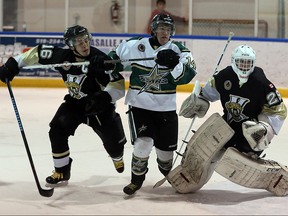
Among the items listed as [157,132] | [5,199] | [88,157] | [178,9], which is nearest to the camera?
[5,199]

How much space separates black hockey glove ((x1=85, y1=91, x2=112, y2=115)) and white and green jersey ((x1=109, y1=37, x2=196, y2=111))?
133 millimetres

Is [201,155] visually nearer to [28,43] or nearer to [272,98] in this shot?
[272,98]

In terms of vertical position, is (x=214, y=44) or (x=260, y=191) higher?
(x=214, y=44)

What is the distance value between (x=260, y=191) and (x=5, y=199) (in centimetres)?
139

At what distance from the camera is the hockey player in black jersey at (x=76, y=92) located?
394 cm

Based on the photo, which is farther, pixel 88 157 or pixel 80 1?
pixel 80 1

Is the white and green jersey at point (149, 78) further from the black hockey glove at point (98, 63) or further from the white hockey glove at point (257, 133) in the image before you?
the white hockey glove at point (257, 133)

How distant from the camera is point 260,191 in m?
3.95

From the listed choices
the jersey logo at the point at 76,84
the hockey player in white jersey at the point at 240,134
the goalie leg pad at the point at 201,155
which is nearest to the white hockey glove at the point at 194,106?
the hockey player in white jersey at the point at 240,134

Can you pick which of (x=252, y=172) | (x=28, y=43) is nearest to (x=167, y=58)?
(x=252, y=172)

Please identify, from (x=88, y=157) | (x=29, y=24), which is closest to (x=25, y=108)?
(x=88, y=157)

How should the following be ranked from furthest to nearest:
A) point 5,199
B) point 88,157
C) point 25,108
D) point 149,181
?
point 25,108 → point 88,157 → point 149,181 → point 5,199

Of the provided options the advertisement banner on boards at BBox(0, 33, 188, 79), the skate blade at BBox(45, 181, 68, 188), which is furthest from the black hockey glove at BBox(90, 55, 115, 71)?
the advertisement banner on boards at BBox(0, 33, 188, 79)

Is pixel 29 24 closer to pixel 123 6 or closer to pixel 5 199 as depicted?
pixel 123 6
